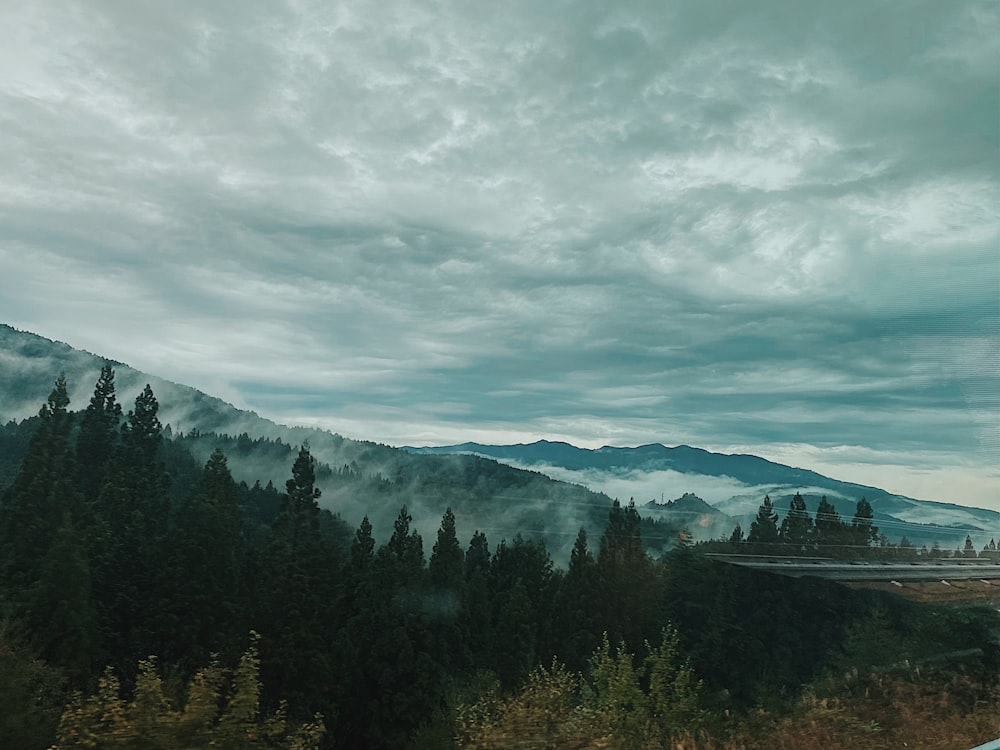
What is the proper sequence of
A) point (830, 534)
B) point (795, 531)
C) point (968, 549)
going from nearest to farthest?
point (968, 549) < point (830, 534) < point (795, 531)

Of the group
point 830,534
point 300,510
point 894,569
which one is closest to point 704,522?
point 830,534

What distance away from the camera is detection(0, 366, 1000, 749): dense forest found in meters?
10.9

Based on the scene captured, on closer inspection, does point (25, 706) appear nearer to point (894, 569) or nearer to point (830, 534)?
point (894, 569)

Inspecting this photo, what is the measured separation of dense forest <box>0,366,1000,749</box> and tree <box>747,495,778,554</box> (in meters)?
0.22

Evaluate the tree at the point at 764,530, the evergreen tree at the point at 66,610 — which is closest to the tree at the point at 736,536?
the tree at the point at 764,530

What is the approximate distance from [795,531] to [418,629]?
25067 millimetres

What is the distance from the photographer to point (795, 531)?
134ft

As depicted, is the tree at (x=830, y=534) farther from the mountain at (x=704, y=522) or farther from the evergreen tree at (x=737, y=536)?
the mountain at (x=704, y=522)

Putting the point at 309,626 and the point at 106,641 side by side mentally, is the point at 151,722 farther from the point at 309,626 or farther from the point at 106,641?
the point at 309,626

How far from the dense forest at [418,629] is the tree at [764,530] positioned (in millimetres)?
222

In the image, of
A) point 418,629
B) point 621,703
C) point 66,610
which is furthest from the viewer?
point 418,629

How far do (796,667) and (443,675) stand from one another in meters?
27.9

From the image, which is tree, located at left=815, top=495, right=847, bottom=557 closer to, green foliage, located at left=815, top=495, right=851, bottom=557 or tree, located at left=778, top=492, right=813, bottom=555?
green foliage, located at left=815, top=495, right=851, bottom=557

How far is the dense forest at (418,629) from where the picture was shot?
10.9 metres
